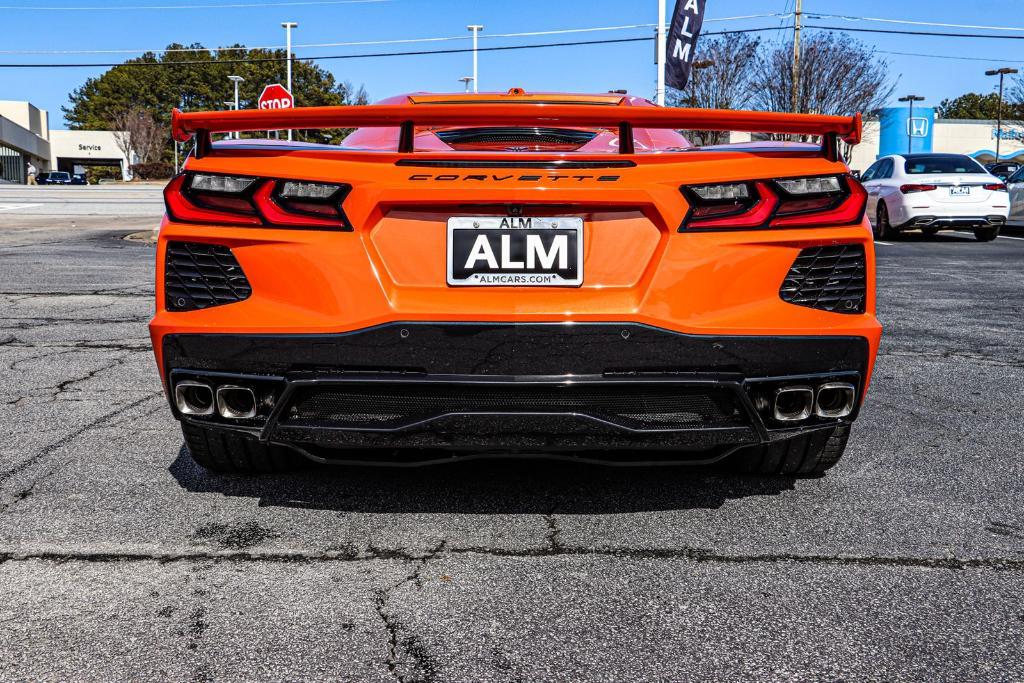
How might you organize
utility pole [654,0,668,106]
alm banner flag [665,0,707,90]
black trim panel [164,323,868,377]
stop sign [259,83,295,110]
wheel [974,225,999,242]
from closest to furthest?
black trim panel [164,323,868,377]
stop sign [259,83,295,110]
wheel [974,225,999,242]
alm banner flag [665,0,707,90]
utility pole [654,0,668,106]

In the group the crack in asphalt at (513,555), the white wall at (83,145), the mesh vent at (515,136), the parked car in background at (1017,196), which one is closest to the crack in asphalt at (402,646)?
the crack in asphalt at (513,555)

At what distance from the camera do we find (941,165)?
16312 millimetres

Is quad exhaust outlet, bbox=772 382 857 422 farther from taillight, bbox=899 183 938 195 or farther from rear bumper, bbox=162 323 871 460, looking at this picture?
taillight, bbox=899 183 938 195

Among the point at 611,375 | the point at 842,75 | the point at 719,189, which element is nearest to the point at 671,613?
the point at 611,375

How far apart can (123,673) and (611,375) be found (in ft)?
4.41

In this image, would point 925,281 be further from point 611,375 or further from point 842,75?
point 842,75

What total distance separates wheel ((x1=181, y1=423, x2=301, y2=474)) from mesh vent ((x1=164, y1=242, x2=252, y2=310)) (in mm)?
550

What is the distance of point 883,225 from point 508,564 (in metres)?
15.7

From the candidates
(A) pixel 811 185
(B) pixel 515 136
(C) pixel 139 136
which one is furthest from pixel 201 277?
(C) pixel 139 136

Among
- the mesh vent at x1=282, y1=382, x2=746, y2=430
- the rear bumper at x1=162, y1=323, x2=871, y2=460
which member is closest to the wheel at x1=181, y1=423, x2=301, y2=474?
the rear bumper at x1=162, y1=323, x2=871, y2=460

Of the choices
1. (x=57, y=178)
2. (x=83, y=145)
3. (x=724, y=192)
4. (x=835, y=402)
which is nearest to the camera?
(x=724, y=192)

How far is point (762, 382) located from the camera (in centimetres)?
270

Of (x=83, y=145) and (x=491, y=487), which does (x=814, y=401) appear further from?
(x=83, y=145)

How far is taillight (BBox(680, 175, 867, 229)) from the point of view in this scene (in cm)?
271
